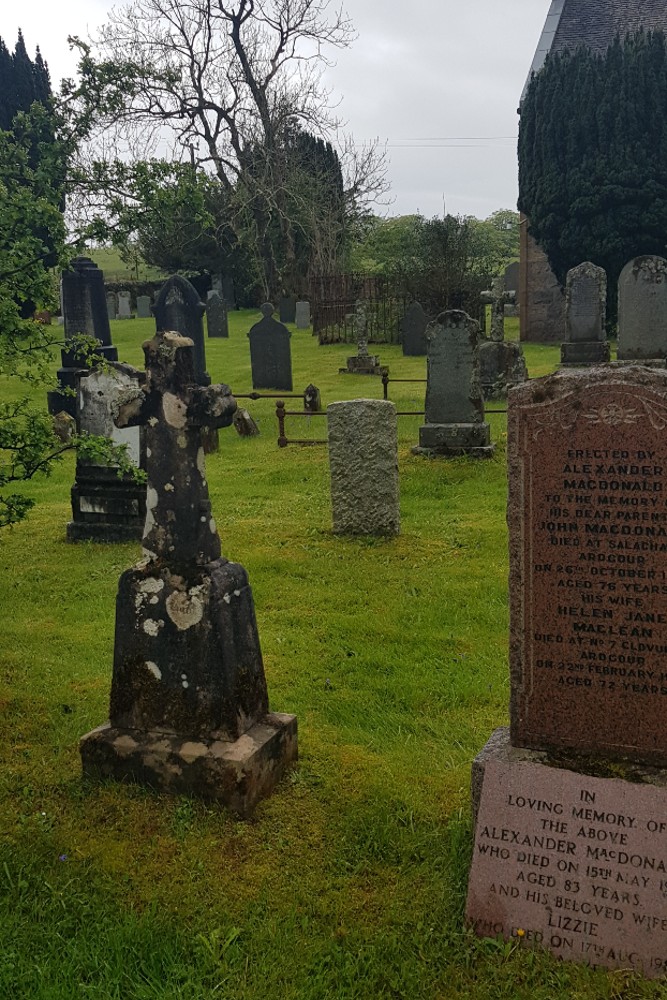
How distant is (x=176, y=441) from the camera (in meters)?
3.99

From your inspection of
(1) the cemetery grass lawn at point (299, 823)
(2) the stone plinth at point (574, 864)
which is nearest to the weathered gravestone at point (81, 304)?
(1) the cemetery grass lawn at point (299, 823)

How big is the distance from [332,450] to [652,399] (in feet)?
17.4

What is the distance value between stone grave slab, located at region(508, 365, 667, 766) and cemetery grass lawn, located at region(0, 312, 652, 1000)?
811mm

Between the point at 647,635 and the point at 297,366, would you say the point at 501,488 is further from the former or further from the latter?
the point at 297,366

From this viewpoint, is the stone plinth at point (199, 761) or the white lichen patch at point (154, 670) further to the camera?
the white lichen patch at point (154, 670)

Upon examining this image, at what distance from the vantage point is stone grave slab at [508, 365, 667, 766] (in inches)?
127

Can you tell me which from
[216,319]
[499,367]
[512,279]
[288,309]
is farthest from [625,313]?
[512,279]

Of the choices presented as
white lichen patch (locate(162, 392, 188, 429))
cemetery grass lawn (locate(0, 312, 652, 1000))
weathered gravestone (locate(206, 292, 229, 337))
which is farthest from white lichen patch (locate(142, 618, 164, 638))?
weathered gravestone (locate(206, 292, 229, 337))

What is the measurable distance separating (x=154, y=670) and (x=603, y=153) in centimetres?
2448

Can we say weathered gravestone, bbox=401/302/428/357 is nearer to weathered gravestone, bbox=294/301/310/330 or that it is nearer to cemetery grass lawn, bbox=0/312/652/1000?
weathered gravestone, bbox=294/301/310/330

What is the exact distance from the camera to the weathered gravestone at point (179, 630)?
3.94 m

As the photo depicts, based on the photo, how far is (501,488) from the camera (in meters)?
10.1

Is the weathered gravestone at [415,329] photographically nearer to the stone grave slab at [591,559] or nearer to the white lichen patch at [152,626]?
the white lichen patch at [152,626]

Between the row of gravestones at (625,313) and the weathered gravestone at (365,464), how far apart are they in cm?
1024
